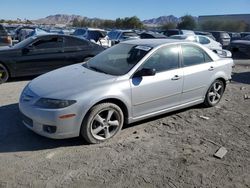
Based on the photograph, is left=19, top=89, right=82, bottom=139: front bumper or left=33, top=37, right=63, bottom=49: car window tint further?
left=33, top=37, right=63, bottom=49: car window tint

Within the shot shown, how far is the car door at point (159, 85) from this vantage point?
5.20 meters

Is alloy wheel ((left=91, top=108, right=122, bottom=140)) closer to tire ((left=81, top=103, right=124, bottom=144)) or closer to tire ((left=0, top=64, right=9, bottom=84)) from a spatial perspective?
tire ((left=81, top=103, right=124, bottom=144))

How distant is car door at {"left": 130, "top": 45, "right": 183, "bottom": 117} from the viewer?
5203 millimetres

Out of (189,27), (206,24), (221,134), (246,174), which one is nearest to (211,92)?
(221,134)

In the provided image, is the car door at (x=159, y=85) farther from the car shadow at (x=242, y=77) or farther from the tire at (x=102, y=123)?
the car shadow at (x=242, y=77)

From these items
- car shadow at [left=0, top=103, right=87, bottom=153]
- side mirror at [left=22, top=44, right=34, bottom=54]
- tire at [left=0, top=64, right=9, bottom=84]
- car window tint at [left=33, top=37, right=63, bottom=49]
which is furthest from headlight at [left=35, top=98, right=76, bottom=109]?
car window tint at [left=33, top=37, right=63, bottom=49]

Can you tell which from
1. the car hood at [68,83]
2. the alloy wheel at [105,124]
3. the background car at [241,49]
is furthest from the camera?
the background car at [241,49]

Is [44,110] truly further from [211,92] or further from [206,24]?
[206,24]

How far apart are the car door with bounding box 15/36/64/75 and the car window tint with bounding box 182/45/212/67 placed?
489 cm

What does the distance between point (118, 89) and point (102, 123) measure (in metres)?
0.58

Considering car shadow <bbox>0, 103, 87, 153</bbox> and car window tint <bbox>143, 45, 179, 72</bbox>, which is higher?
car window tint <bbox>143, 45, 179, 72</bbox>

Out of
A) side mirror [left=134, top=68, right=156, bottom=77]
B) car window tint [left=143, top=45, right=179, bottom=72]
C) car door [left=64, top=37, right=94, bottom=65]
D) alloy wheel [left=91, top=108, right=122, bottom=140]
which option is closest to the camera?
alloy wheel [left=91, top=108, right=122, bottom=140]

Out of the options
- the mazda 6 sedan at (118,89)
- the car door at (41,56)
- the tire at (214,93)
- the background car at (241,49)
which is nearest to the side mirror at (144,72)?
the mazda 6 sedan at (118,89)

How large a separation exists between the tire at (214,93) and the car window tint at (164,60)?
1.28 meters
